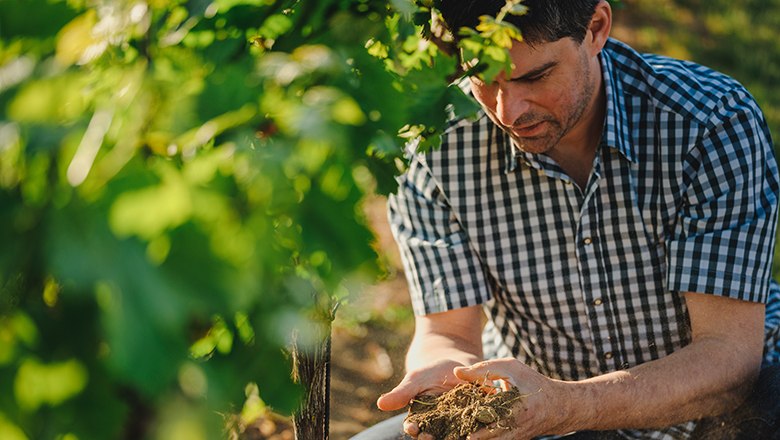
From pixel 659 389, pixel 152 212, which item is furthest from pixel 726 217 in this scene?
pixel 152 212

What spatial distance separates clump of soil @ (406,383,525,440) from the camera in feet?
6.27

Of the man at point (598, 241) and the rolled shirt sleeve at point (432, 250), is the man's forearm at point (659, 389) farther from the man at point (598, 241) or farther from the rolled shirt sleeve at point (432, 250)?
the rolled shirt sleeve at point (432, 250)

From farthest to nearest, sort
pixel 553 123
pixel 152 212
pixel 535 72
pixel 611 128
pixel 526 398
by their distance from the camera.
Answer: pixel 611 128, pixel 553 123, pixel 535 72, pixel 526 398, pixel 152 212

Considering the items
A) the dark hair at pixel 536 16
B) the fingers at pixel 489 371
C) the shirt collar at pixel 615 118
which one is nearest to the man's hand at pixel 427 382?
the fingers at pixel 489 371

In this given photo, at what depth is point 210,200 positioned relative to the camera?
2.51ft

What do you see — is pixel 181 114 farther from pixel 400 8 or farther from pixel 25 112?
pixel 400 8

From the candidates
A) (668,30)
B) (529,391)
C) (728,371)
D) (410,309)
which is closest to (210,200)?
(529,391)

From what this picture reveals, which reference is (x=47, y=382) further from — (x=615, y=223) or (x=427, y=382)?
(x=615, y=223)

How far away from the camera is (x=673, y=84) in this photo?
2.31m

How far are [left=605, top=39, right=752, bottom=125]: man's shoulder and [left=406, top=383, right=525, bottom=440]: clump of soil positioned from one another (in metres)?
0.91

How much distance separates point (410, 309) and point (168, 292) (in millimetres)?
3448

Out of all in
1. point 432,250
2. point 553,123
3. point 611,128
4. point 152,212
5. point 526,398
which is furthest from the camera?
point 432,250

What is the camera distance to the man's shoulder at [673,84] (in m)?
2.25

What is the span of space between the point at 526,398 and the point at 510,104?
0.70m
